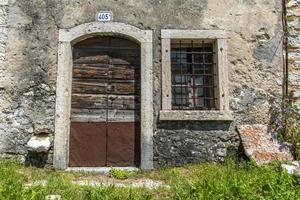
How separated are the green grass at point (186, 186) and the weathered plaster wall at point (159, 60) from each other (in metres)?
0.65

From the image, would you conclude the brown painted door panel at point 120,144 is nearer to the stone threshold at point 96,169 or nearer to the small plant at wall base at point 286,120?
the stone threshold at point 96,169

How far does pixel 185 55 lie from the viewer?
21.4ft

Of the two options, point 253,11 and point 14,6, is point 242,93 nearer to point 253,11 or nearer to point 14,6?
point 253,11

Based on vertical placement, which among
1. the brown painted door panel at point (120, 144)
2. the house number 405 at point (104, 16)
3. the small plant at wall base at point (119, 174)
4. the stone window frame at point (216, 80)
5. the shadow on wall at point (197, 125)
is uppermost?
the house number 405 at point (104, 16)

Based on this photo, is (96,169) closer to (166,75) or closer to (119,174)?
(119,174)

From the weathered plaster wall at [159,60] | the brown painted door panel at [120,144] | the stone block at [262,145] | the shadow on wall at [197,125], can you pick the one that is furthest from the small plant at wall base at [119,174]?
the stone block at [262,145]

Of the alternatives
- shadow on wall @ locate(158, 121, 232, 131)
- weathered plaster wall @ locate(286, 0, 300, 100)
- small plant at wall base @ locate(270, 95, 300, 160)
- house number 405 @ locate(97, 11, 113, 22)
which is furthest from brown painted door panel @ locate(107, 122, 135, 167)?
weathered plaster wall @ locate(286, 0, 300, 100)

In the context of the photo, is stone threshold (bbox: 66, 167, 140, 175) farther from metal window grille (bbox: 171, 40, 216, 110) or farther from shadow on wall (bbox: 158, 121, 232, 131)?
metal window grille (bbox: 171, 40, 216, 110)

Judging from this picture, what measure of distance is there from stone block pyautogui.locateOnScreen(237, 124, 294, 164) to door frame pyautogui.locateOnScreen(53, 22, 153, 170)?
4.77 ft

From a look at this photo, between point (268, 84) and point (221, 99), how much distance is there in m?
0.86

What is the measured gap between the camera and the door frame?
5.94 m

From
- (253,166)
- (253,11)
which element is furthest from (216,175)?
(253,11)

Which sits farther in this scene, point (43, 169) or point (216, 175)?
point (43, 169)

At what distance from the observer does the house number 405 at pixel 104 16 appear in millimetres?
6238
